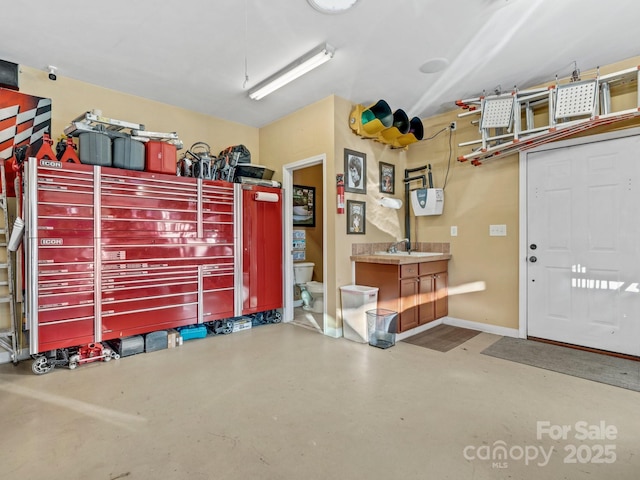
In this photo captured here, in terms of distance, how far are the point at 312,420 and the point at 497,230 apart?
3.11 meters

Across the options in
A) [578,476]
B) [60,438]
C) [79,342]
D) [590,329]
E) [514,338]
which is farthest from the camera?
[514,338]

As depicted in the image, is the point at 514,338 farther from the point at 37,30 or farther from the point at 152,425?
the point at 37,30

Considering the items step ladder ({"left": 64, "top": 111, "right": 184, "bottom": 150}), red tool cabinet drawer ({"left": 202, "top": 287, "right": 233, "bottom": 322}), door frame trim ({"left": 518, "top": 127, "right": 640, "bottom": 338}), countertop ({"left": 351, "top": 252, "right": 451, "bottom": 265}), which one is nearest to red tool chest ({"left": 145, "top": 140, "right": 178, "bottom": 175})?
step ladder ({"left": 64, "top": 111, "right": 184, "bottom": 150})

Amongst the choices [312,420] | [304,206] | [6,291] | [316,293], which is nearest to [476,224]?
[316,293]

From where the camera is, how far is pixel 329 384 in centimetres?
257

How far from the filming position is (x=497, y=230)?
Result: 390 cm

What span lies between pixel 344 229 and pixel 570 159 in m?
2.46

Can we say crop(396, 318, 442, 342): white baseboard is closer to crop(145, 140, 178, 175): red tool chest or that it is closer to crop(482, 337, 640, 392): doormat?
crop(482, 337, 640, 392): doormat

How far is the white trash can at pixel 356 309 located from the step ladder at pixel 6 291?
312cm

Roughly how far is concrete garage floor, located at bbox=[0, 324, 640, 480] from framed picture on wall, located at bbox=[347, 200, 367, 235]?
5.06 feet

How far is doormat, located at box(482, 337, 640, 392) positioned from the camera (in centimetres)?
264

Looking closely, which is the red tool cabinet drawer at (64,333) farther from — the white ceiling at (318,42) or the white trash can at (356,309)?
the white trash can at (356,309)

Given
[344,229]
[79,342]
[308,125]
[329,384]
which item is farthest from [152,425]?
[308,125]

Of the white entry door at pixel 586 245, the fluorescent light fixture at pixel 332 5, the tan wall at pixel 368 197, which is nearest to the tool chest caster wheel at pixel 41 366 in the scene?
the tan wall at pixel 368 197
